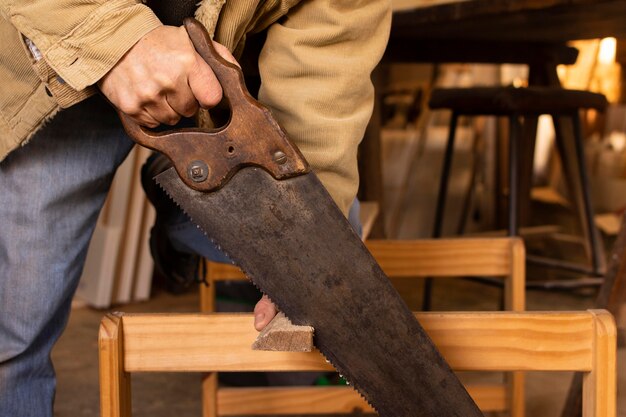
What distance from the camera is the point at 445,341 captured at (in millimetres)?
1093

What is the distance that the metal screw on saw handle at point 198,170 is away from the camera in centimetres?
106

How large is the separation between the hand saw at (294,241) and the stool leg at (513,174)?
155 cm

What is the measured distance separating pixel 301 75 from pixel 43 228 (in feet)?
1.59

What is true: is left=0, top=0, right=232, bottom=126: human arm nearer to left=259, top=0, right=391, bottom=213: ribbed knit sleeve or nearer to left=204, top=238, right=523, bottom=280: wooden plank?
left=259, top=0, right=391, bottom=213: ribbed knit sleeve

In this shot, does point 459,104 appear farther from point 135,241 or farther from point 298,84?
point 298,84

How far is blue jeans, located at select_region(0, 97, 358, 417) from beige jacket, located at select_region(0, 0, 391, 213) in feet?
0.36

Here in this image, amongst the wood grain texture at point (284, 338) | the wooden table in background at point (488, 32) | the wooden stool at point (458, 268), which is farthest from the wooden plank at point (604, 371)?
the wooden table in background at point (488, 32)

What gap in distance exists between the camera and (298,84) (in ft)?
4.00

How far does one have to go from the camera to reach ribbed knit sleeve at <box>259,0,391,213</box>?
121cm

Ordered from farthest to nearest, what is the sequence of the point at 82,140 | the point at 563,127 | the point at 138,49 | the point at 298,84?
1. the point at 563,127
2. the point at 82,140
3. the point at 298,84
4. the point at 138,49

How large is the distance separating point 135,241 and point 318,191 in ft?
7.49

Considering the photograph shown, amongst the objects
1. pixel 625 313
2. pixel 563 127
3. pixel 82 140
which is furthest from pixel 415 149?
pixel 82 140

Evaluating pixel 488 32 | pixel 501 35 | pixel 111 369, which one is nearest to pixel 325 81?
pixel 111 369

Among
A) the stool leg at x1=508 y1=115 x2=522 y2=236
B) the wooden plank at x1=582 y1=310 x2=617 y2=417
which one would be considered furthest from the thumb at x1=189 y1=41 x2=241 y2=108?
the stool leg at x1=508 y1=115 x2=522 y2=236
